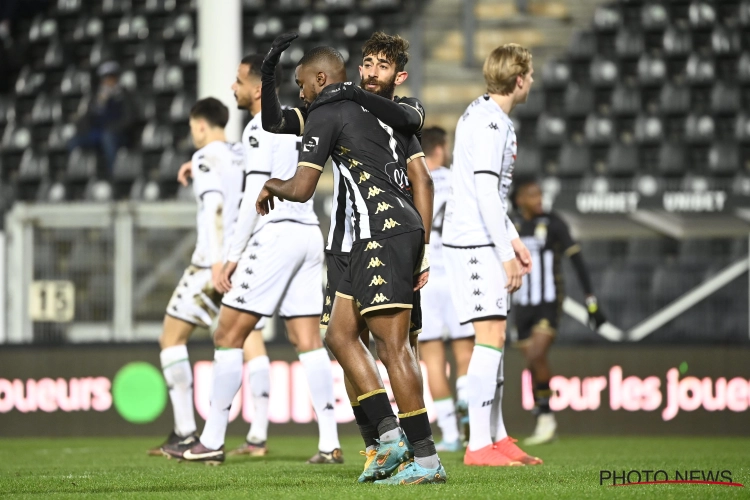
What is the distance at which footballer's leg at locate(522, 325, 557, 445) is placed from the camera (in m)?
8.07

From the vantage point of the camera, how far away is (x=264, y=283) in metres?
5.79

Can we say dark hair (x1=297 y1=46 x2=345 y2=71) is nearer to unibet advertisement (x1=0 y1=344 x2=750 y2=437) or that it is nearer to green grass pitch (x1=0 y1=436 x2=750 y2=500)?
green grass pitch (x1=0 y1=436 x2=750 y2=500)

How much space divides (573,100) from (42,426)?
7.50 metres

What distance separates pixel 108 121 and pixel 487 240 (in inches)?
360

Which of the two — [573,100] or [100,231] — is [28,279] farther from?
[573,100]

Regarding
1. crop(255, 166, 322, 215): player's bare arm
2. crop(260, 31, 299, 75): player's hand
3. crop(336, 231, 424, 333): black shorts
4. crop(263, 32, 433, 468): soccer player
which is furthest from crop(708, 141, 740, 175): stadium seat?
crop(255, 166, 322, 215): player's bare arm

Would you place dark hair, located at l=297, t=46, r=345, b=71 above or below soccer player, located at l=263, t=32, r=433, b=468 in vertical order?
above

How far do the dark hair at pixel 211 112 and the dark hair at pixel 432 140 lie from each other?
4.50ft

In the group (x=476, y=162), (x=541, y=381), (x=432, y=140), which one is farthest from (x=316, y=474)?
(x=541, y=381)

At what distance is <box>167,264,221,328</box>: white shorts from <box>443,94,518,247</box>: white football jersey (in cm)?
147

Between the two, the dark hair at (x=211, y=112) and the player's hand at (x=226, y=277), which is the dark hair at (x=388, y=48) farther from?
the dark hair at (x=211, y=112)

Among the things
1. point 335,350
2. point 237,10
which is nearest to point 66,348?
point 237,10

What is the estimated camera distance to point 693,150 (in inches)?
512

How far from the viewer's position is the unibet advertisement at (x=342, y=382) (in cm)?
891
